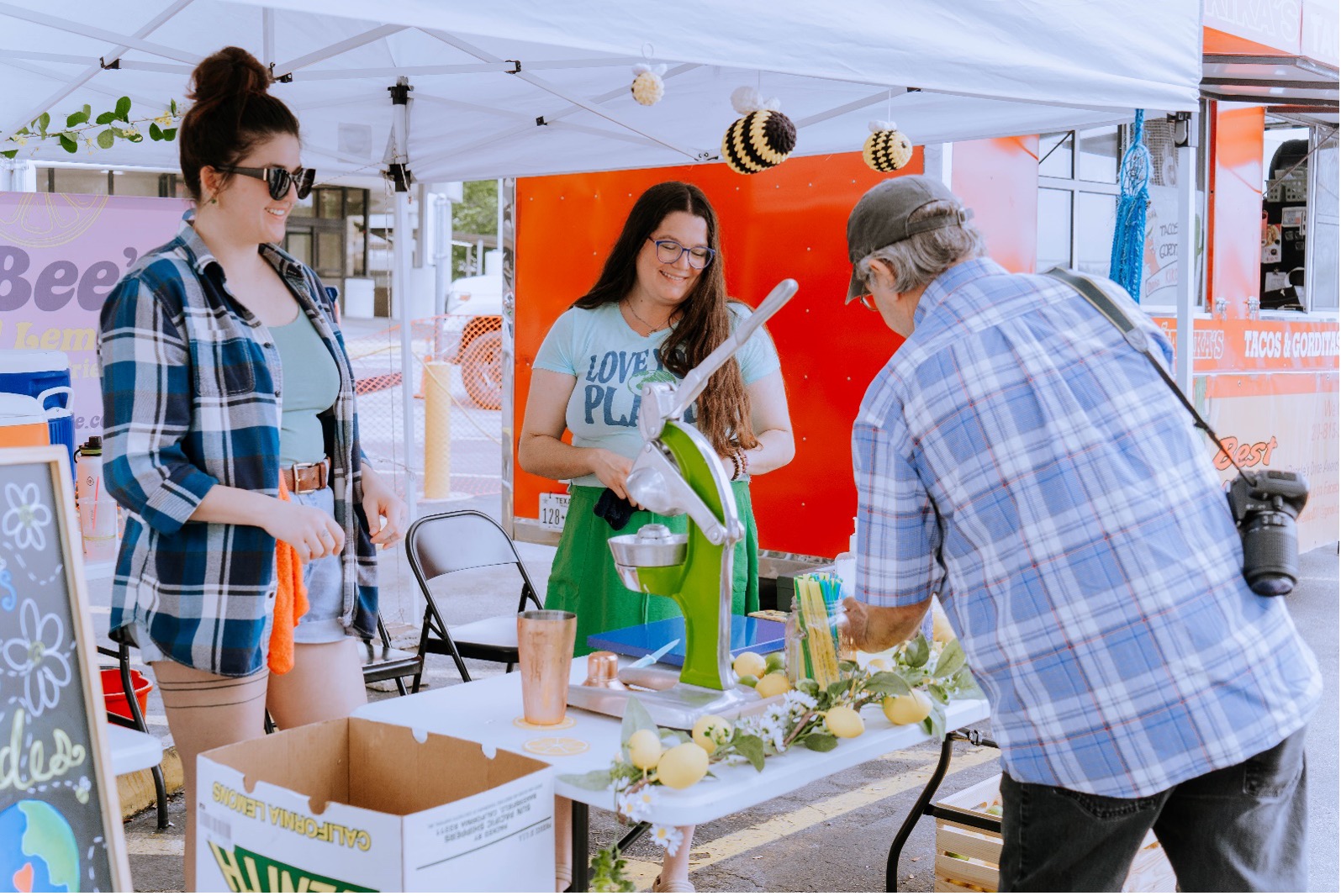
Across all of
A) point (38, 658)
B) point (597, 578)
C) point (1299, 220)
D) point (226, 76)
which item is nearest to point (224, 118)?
point (226, 76)

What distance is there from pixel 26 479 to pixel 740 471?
5.57ft

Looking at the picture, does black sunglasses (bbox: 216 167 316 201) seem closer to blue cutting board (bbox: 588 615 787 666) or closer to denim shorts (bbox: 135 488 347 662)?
denim shorts (bbox: 135 488 347 662)

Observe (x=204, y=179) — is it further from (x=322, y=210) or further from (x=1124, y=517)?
A: (x=322, y=210)

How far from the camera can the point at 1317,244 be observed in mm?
7676

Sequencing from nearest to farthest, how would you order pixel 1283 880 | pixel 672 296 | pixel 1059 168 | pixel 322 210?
pixel 1283 880 < pixel 672 296 < pixel 1059 168 < pixel 322 210

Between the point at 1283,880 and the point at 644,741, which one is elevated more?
the point at 644,741

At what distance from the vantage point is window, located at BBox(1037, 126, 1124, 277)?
5.71 m

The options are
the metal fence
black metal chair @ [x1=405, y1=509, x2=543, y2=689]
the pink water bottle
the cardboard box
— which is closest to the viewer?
the cardboard box

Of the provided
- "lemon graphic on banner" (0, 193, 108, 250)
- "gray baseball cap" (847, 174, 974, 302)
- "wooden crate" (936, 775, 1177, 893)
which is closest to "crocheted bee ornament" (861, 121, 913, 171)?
"wooden crate" (936, 775, 1177, 893)

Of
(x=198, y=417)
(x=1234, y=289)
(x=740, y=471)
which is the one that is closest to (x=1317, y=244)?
(x=1234, y=289)

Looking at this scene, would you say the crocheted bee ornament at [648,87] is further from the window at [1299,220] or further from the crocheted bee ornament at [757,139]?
the window at [1299,220]

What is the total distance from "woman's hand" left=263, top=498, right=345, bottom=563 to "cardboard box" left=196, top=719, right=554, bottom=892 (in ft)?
1.02

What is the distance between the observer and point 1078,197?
5.91 meters

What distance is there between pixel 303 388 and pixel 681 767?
3.24 ft
